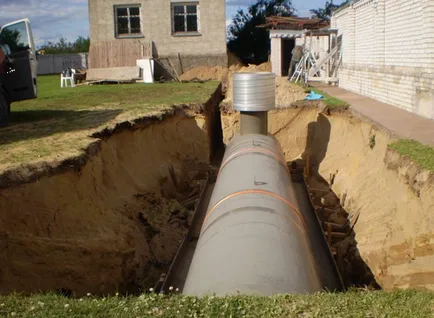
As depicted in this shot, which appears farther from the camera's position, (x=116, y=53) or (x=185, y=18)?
(x=185, y=18)

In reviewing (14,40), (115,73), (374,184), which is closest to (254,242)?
(374,184)

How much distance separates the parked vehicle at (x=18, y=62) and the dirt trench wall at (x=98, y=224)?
289cm

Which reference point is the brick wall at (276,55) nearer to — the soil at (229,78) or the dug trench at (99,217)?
the soil at (229,78)

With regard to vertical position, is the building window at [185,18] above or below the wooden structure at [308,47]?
above

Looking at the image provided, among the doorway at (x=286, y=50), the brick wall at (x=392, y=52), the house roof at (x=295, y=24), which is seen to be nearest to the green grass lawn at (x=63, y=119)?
the brick wall at (x=392, y=52)

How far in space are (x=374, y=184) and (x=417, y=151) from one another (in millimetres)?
1644

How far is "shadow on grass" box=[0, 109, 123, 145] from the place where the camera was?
993 centimetres

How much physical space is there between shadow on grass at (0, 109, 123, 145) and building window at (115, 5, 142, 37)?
1473cm

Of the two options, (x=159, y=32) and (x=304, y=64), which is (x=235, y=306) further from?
(x=159, y=32)

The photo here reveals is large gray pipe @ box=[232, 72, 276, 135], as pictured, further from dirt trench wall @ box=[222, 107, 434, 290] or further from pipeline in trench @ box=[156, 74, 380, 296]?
dirt trench wall @ box=[222, 107, 434, 290]

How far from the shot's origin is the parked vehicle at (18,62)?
11656 mm

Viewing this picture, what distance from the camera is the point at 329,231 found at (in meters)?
9.50

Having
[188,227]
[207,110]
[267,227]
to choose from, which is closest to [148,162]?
[188,227]

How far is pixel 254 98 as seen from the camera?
36.2ft
